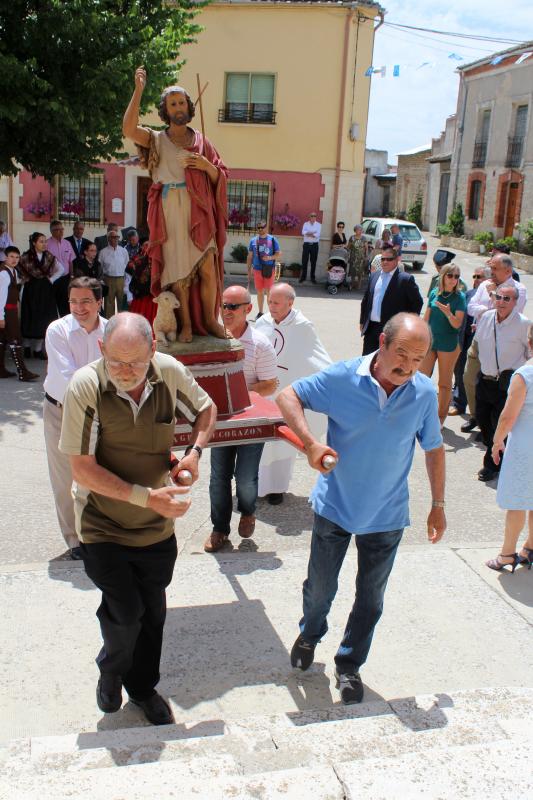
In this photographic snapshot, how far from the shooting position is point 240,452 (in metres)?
5.50

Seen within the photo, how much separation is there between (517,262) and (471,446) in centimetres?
2182

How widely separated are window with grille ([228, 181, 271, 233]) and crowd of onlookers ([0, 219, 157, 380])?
8185 millimetres

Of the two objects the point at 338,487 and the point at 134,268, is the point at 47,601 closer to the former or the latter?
the point at 338,487

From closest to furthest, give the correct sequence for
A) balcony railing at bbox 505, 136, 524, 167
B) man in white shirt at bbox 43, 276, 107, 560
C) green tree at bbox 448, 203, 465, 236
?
man in white shirt at bbox 43, 276, 107, 560 → balcony railing at bbox 505, 136, 524, 167 → green tree at bbox 448, 203, 465, 236

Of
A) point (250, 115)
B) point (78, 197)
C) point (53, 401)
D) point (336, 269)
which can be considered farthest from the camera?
point (78, 197)

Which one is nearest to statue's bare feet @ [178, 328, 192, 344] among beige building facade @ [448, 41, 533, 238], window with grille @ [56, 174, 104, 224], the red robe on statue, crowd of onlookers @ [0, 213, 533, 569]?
the red robe on statue

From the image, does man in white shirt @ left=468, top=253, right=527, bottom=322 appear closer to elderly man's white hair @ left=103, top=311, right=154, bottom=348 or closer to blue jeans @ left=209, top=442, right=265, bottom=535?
blue jeans @ left=209, top=442, right=265, bottom=535

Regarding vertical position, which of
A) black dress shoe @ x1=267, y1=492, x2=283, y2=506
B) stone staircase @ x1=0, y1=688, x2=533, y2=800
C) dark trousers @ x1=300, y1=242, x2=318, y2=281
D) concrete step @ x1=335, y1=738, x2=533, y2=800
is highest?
dark trousers @ x1=300, y1=242, x2=318, y2=281

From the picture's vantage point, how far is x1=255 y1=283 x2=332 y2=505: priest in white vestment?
6.30 m

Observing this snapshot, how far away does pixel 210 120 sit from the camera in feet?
72.4

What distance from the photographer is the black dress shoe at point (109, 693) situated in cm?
364

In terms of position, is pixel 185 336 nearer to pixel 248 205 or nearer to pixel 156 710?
pixel 156 710

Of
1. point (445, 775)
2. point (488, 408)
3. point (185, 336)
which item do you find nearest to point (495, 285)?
point (488, 408)

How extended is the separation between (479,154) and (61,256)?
94.8 ft
